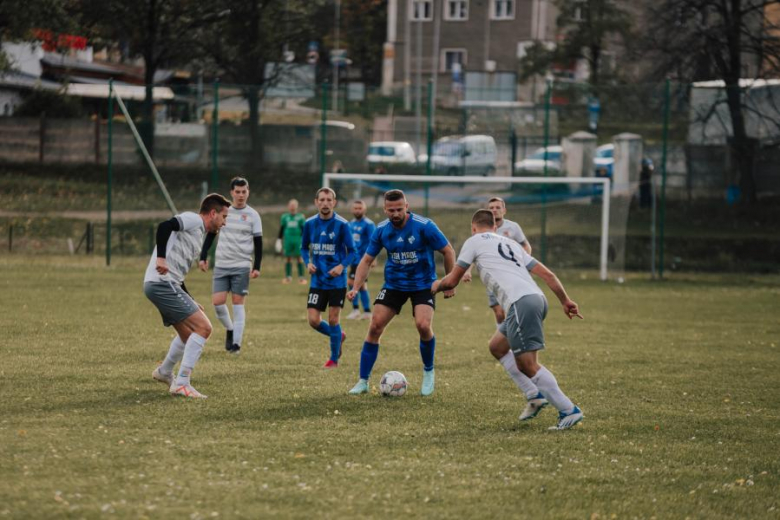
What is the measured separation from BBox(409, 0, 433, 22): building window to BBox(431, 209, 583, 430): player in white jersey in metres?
53.5

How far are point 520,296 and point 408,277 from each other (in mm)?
2024

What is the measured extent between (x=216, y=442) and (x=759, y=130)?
2356 cm

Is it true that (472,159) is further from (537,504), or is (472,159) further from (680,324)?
(537,504)

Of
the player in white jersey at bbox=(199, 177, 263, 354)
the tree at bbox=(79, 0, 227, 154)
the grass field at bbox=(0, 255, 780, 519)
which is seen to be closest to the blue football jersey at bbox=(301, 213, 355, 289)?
the player in white jersey at bbox=(199, 177, 263, 354)

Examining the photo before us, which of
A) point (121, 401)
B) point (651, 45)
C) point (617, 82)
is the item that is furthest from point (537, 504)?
point (617, 82)

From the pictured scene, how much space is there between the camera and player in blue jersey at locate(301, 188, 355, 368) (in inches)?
498

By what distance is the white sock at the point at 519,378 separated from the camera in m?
9.55

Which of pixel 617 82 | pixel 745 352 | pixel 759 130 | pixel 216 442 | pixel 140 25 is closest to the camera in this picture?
pixel 216 442

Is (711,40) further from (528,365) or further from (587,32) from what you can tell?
(528,365)

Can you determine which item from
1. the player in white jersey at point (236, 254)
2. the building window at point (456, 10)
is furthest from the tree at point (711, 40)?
the building window at point (456, 10)

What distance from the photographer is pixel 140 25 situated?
1448 inches

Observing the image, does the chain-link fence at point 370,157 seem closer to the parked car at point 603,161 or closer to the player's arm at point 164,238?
the parked car at point 603,161

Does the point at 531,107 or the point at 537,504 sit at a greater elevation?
the point at 531,107

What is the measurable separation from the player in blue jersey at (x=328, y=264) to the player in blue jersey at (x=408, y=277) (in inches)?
72.7
